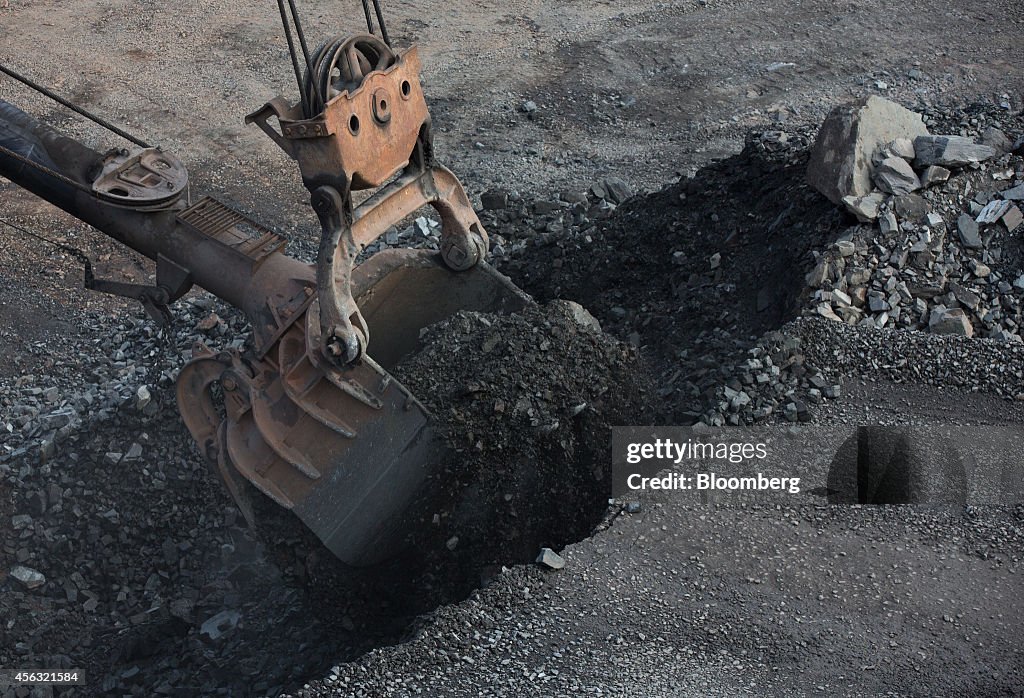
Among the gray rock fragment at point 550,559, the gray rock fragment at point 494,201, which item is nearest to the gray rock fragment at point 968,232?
the gray rock fragment at point 494,201

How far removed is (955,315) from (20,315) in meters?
6.31

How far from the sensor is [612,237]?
7695 mm

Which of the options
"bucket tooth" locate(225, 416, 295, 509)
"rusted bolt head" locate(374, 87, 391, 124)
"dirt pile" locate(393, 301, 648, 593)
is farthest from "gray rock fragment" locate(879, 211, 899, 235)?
"bucket tooth" locate(225, 416, 295, 509)

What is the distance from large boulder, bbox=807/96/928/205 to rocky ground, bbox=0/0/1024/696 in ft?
0.41

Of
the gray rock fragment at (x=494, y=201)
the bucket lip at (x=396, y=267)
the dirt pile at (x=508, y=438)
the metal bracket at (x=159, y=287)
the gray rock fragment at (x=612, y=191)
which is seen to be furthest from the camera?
the gray rock fragment at (x=612, y=191)

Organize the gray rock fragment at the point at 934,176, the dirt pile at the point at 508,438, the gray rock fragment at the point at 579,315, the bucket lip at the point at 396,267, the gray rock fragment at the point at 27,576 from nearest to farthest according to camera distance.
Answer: the dirt pile at the point at 508,438, the bucket lip at the point at 396,267, the gray rock fragment at the point at 579,315, the gray rock fragment at the point at 27,576, the gray rock fragment at the point at 934,176

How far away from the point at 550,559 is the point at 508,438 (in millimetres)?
646

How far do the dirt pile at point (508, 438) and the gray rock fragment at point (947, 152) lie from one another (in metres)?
2.82

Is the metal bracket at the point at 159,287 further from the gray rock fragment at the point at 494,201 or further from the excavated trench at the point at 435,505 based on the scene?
the gray rock fragment at the point at 494,201

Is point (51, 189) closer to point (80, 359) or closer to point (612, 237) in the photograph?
point (80, 359)

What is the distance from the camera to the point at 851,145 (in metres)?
7.05

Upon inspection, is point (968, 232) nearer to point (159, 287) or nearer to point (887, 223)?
point (887, 223)

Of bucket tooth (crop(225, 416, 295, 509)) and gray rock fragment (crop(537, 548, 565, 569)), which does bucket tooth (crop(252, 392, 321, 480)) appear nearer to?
bucket tooth (crop(225, 416, 295, 509))

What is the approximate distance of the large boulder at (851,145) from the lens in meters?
7.02
